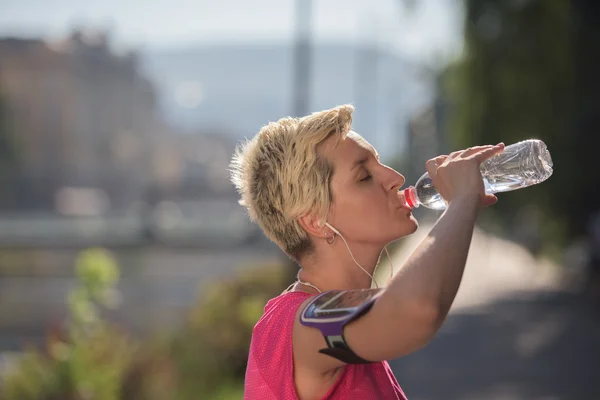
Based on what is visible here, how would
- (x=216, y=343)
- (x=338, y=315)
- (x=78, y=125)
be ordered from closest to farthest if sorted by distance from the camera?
(x=338, y=315), (x=216, y=343), (x=78, y=125)

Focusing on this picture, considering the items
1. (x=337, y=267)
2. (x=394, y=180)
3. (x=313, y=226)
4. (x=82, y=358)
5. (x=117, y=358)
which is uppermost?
(x=394, y=180)

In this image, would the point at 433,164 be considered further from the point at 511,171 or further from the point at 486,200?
the point at 511,171

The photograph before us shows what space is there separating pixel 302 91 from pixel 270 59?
4695 cm

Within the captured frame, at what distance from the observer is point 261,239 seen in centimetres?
4672

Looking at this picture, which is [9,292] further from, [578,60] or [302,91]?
[578,60]

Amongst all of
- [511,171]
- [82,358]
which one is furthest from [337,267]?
[82,358]

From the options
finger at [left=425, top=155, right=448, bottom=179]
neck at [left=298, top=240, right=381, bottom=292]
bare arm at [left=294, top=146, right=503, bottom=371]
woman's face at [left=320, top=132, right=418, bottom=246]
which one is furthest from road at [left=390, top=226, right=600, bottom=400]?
bare arm at [left=294, top=146, right=503, bottom=371]

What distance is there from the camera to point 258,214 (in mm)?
2211

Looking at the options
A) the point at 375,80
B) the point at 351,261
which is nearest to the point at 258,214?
the point at 351,261

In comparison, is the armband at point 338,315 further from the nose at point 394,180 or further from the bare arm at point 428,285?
the nose at point 394,180

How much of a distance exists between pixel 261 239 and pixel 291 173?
4470 centimetres

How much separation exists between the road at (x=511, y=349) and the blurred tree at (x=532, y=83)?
2.41 m

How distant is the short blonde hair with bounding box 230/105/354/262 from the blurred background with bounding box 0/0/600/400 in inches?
22.2

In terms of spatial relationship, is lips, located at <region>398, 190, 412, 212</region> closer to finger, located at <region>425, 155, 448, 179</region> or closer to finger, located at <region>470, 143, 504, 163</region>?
finger, located at <region>425, 155, 448, 179</region>
